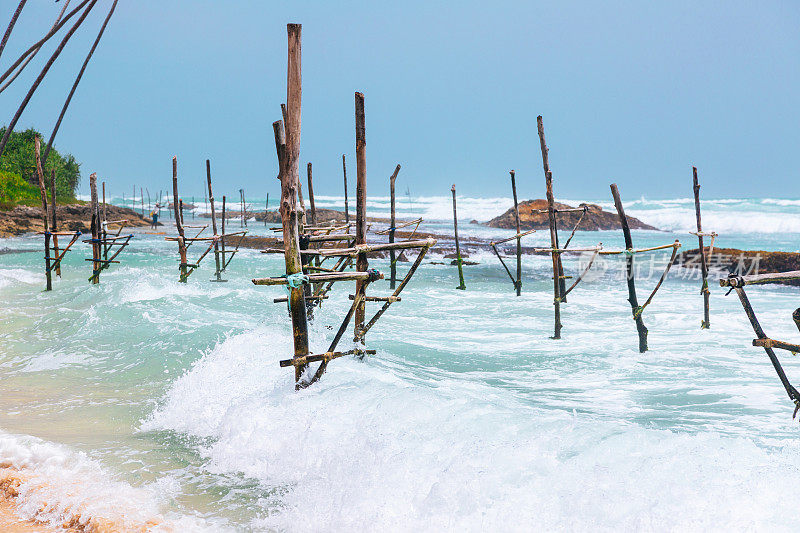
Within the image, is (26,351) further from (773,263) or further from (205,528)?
(773,263)

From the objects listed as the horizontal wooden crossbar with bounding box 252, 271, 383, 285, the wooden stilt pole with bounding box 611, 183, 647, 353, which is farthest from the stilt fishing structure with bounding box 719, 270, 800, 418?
the wooden stilt pole with bounding box 611, 183, 647, 353

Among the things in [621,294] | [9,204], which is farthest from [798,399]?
[9,204]

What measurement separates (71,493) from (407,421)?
2.58 metres

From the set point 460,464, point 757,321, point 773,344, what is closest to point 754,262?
point 773,344

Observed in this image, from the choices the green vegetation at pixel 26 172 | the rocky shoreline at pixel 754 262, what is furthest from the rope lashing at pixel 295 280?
the green vegetation at pixel 26 172

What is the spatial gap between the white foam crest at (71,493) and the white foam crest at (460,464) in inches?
29.6

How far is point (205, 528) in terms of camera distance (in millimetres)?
3729

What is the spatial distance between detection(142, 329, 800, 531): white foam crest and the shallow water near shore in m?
0.02

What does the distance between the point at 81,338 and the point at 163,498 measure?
22.7 ft

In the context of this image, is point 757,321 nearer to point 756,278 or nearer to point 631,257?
point 756,278

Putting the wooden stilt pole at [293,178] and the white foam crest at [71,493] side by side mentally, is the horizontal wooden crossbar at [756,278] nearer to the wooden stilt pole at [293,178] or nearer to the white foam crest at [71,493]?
the wooden stilt pole at [293,178]

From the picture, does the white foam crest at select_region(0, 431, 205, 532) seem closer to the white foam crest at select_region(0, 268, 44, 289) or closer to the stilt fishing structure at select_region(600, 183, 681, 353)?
the stilt fishing structure at select_region(600, 183, 681, 353)

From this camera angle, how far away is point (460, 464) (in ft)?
14.1

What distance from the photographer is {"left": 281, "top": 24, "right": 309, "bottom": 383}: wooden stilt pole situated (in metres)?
4.91
